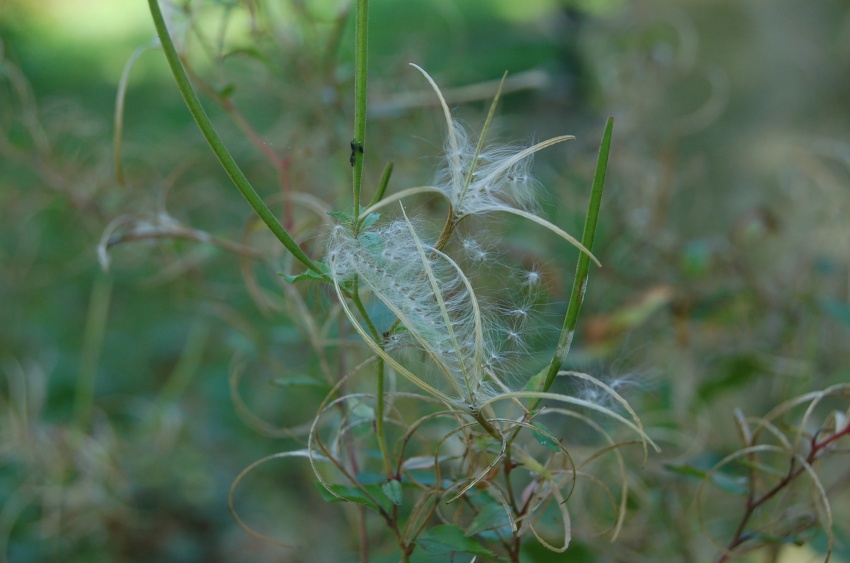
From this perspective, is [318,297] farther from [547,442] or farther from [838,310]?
[838,310]

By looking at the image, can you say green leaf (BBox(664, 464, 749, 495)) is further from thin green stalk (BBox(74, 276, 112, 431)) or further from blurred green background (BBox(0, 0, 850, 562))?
thin green stalk (BBox(74, 276, 112, 431))

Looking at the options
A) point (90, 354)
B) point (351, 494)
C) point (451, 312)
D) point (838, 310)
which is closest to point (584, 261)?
point (451, 312)

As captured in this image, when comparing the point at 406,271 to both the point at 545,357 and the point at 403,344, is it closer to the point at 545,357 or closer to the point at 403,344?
the point at 403,344

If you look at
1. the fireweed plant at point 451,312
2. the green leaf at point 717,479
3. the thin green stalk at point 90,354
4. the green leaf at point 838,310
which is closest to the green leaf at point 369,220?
the fireweed plant at point 451,312

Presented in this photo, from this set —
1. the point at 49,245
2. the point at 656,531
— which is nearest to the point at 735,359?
the point at 656,531

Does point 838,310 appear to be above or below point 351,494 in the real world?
below

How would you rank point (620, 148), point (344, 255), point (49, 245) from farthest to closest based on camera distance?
point (49, 245) < point (620, 148) < point (344, 255)
